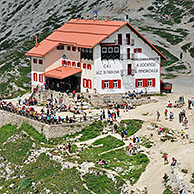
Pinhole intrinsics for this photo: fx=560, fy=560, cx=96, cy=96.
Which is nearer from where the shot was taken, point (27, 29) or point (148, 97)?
point (148, 97)

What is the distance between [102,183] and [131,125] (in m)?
15.2

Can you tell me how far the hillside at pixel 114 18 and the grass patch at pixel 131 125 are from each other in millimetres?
39651

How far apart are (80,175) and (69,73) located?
97.2 feet

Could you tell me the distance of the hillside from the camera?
123m

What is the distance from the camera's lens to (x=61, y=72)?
296 feet

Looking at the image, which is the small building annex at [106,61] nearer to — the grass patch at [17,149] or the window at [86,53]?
the window at [86,53]

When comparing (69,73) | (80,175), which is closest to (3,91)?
(69,73)

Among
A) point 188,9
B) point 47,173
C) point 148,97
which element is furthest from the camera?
point 188,9

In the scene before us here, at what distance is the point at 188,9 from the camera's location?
18500 centimetres

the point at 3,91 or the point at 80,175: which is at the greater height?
the point at 80,175

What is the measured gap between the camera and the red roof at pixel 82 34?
280 ft

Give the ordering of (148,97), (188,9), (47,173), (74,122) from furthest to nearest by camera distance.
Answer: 1. (188,9)
2. (148,97)
3. (74,122)
4. (47,173)

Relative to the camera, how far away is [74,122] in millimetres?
75000

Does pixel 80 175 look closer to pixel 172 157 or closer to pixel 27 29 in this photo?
pixel 172 157
